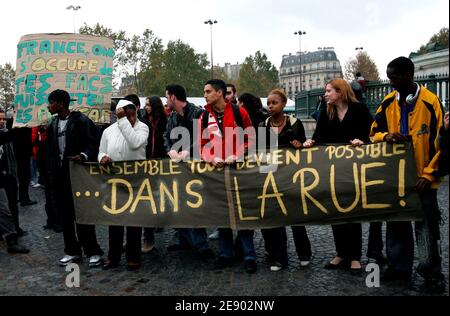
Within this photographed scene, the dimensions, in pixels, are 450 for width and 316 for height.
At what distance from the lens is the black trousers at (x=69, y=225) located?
5.04m

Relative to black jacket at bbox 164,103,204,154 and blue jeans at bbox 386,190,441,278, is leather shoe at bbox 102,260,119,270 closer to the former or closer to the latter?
black jacket at bbox 164,103,204,154

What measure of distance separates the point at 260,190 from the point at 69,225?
222 cm

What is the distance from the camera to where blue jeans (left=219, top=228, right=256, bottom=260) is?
15.5 ft

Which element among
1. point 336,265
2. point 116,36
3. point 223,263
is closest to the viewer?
point 336,265

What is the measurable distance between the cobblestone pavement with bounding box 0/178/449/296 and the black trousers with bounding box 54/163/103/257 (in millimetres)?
190

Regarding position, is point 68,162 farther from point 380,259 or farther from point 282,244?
point 380,259

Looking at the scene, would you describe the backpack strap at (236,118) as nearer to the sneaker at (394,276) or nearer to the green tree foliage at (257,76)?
the sneaker at (394,276)

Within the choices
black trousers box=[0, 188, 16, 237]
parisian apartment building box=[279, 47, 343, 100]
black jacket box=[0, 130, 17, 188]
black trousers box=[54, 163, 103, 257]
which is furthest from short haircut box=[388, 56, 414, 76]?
parisian apartment building box=[279, 47, 343, 100]

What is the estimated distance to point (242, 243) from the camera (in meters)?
4.80

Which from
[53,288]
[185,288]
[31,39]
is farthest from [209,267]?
[31,39]

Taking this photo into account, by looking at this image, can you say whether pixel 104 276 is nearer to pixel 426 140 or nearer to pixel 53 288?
pixel 53 288

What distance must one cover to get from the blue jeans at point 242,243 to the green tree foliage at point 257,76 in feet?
242

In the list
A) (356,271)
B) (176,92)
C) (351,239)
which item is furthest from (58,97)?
(356,271)

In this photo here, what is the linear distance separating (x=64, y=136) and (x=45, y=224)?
2702 millimetres
